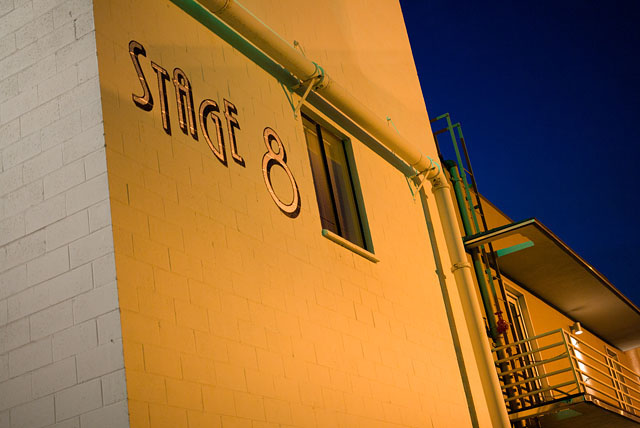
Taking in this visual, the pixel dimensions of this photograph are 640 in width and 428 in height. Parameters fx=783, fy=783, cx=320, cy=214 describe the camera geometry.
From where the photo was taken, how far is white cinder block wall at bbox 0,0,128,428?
19.5ft

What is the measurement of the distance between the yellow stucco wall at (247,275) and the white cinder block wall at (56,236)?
0.51 feet

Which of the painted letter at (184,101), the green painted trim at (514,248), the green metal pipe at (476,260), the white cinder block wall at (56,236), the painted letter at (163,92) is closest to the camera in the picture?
the white cinder block wall at (56,236)

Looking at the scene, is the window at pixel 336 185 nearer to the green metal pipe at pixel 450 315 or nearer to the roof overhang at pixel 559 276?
the green metal pipe at pixel 450 315

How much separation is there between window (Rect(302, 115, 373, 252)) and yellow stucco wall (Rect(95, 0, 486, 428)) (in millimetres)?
192

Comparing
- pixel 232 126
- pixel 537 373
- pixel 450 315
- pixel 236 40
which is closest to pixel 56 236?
pixel 232 126

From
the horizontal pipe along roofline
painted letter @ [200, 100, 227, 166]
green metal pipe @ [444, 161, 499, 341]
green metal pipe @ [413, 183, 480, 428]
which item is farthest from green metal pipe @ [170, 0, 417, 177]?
green metal pipe @ [444, 161, 499, 341]

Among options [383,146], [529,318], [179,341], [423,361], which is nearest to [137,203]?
[179,341]

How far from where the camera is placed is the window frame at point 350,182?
10.4 meters

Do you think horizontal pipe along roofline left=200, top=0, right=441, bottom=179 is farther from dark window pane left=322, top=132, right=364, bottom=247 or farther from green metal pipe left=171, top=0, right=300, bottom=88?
dark window pane left=322, top=132, right=364, bottom=247

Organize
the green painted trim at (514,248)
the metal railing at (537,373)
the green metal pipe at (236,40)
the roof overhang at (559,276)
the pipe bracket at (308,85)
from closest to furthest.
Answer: the green metal pipe at (236,40) < the pipe bracket at (308,85) < the metal railing at (537,373) < the roof overhang at (559,276) < the green painted trim at (514,248)

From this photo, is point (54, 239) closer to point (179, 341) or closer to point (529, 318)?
point (179, 341)

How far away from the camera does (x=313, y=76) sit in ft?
34.0

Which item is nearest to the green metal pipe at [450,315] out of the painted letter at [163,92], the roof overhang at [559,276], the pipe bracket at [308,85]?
the roof overhang at [559,276]

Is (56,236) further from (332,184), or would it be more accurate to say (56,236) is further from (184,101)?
(332,184)
